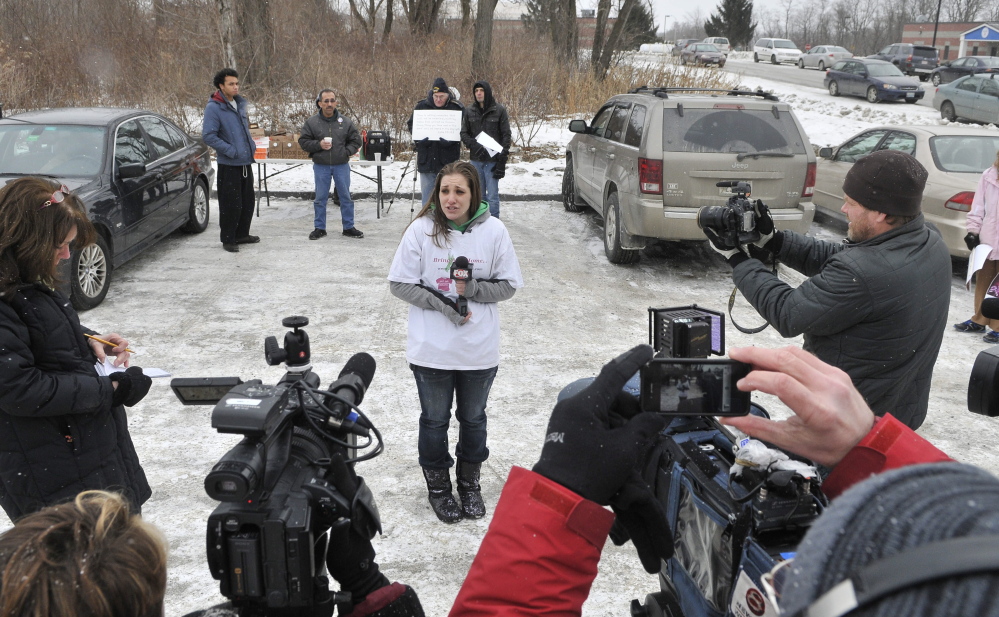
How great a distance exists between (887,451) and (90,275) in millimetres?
6851

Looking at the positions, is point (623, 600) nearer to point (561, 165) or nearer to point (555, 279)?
point (555, 279)

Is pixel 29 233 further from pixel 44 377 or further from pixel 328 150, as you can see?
pixel 328 150

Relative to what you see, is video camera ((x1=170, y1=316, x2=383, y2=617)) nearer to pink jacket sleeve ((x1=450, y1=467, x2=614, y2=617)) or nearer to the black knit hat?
pink jacket sleeve ((x1=450, y1=467, x2=614, y2=617))

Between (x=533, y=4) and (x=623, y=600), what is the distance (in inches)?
1881

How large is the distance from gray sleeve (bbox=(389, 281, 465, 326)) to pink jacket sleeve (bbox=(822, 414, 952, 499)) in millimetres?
2444

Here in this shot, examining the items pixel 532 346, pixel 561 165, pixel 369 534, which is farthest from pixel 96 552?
pixel 561 165

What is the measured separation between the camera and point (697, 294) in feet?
25.1

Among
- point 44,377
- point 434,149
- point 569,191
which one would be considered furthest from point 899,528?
point 569,191

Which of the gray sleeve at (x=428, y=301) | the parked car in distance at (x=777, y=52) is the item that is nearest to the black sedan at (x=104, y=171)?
the gray sleeve at (x=428, y=301)

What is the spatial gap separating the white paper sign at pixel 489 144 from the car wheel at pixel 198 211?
3.58 metres

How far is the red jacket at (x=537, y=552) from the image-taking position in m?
1.29

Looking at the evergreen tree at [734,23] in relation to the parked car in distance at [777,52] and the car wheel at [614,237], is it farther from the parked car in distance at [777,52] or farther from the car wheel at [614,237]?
the car wheel at [614,237]

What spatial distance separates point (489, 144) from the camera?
9461 millimetres

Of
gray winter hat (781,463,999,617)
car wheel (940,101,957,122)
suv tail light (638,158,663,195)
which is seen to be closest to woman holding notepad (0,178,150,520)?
gray winter hat (781,463,999,617)
